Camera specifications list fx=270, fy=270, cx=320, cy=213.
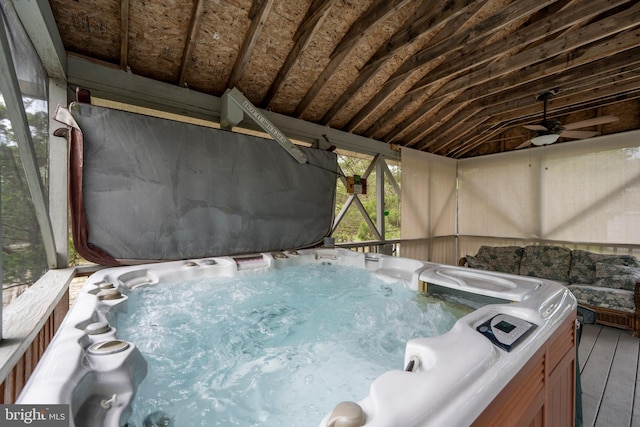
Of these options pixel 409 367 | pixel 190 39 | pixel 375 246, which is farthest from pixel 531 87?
pixel 409 367

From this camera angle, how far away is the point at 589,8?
2.19 meters

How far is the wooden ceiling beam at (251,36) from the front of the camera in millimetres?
2148

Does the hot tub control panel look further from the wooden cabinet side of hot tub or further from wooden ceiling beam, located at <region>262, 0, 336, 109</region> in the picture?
wooden ceiling beam, located at <region>262, 0, 336, 109</region>

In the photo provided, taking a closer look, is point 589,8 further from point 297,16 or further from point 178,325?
point 178,325

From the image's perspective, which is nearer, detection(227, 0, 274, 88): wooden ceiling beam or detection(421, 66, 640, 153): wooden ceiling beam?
detection(227, 0, 274, 88): wooden ceiling beam

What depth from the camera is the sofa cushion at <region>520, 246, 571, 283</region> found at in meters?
3.61

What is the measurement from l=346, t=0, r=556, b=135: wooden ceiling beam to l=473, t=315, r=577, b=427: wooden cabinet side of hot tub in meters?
2.36

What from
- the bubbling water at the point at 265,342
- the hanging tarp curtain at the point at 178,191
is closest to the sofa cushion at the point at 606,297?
the bubbling water at the point at 265,342

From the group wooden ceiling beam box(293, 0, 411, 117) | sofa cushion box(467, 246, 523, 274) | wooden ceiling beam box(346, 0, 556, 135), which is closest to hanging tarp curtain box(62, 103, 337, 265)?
wooden ceiling beam box(293, 0, 411, 117)

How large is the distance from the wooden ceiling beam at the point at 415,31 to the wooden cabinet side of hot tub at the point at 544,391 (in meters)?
2.36

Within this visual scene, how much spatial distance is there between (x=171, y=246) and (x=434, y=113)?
4.16 meters

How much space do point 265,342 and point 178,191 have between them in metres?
1.75

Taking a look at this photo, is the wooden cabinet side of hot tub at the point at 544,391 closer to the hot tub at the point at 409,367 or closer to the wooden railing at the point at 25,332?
the hot tub at the point at 409,367

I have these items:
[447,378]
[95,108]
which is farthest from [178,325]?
[95,108]
